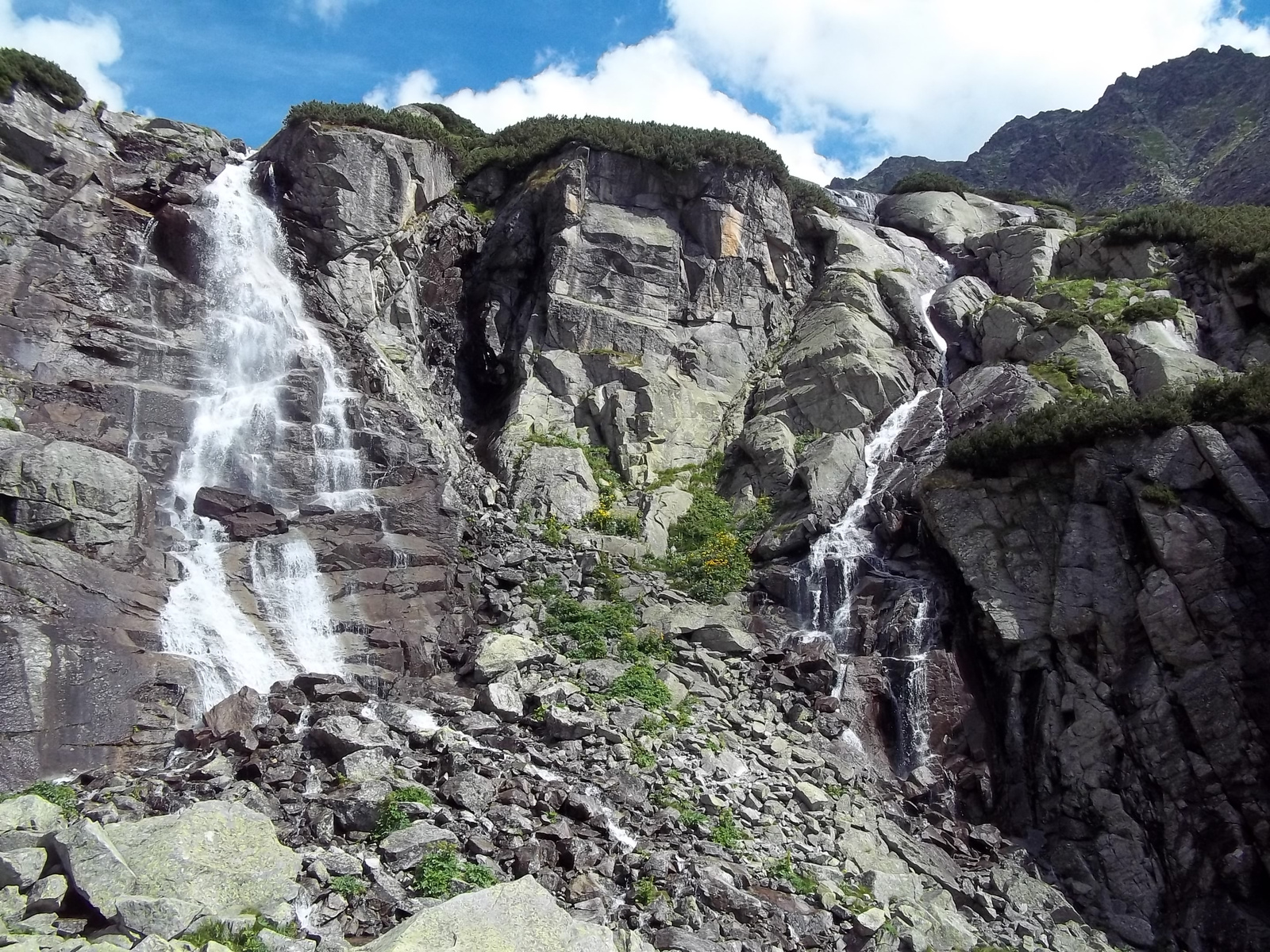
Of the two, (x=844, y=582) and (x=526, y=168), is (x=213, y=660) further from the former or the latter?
(x=526, y=168)

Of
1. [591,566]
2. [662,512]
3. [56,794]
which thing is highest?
[662,512]

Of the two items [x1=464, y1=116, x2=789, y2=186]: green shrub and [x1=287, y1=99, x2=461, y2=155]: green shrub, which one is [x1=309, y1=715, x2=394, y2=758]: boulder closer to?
[x1=287, y1=99, x2=461, y2=155]: green shrub

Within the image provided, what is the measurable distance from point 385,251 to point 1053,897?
99.6 ft

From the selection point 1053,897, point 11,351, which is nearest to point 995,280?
point 1053,897

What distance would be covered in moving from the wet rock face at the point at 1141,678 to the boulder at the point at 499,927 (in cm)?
1378

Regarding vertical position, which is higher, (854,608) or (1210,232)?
(1210,232)

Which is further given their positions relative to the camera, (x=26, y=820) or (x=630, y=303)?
(x=630, y=303)

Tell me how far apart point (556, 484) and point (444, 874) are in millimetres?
18145

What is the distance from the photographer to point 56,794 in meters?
13.8

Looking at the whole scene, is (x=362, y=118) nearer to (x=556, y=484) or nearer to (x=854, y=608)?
(x=556, y=484)

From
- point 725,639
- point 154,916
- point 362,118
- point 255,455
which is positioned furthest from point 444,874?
point 362,118

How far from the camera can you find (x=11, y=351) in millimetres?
23297

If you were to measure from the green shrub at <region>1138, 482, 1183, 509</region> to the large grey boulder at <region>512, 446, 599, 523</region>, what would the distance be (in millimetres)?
16473

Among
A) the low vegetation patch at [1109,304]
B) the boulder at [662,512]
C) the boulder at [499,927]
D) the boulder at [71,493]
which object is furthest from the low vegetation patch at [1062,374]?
the boulder at [71,493]
